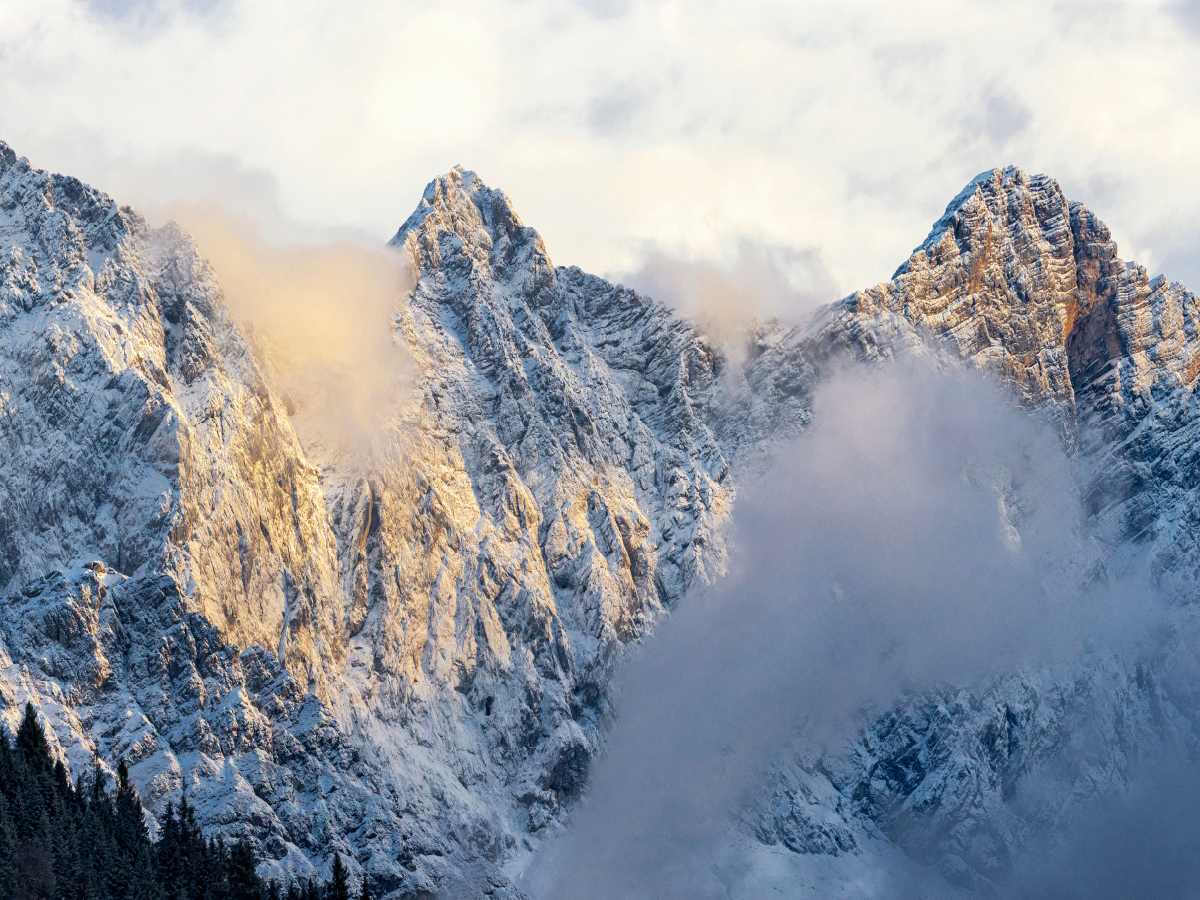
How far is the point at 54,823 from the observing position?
194 meters

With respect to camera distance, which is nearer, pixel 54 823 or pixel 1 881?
pixel 1 881

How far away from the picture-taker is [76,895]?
184 meters

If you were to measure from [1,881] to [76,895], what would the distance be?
996 cm

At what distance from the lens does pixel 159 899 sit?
19212 cm

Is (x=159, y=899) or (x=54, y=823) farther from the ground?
(x=54, y=823)

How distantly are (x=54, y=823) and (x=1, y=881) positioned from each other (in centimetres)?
1870

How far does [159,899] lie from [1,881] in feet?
67.7

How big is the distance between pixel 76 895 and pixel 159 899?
1074cm

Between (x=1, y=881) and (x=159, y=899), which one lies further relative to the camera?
(x=159, y=899)

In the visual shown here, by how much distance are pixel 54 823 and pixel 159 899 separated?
13250 millimetres
